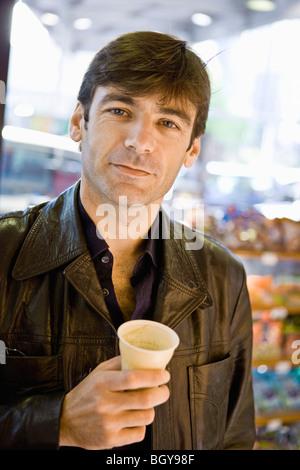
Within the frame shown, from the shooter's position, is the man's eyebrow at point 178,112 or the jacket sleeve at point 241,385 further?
the jacket sleeve at point 241,385

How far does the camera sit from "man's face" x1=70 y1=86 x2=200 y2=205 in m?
1.28

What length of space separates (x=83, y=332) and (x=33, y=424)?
28 cm

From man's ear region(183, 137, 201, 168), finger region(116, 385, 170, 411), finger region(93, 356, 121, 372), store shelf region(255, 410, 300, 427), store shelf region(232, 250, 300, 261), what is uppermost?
store shelf region(232, 250, 300, 261)

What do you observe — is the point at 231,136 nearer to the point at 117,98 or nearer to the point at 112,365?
the point at 117,98

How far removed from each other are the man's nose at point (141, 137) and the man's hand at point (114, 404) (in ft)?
2.13

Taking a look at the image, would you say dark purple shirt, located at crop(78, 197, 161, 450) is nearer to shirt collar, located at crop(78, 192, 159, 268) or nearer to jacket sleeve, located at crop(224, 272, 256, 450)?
shirt collar, located at crop(78, 192, 159, 268)

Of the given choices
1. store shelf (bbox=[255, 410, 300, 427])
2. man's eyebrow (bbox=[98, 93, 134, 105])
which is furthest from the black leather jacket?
store shelf (bbox=[255, 410, 300, 427])

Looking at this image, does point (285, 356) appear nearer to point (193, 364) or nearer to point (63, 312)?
point (193, 364)

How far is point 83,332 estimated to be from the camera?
1.22 metres

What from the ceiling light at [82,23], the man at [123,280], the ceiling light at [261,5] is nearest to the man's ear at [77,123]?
the man at [123,280]

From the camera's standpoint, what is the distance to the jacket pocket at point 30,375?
1.18 meters

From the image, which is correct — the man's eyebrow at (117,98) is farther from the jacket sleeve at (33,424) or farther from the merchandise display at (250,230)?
the merchandise display at (250,230)

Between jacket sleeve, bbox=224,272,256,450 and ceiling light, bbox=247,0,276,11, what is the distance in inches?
152

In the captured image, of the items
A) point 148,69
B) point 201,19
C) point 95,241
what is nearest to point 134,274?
point 95,241
